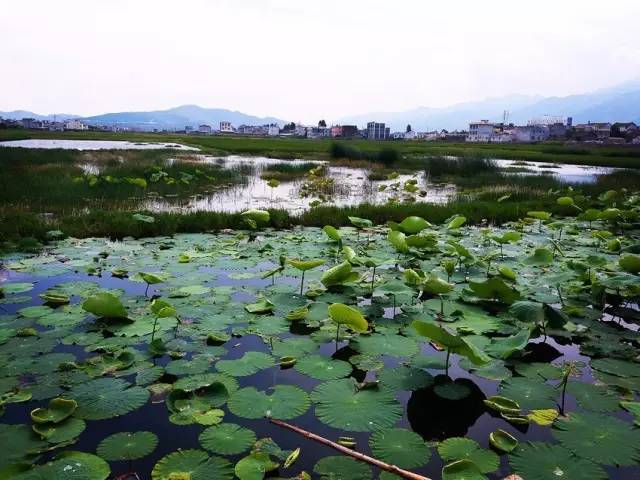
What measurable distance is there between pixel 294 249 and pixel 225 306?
189cm

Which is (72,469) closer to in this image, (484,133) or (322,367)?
(322,367)

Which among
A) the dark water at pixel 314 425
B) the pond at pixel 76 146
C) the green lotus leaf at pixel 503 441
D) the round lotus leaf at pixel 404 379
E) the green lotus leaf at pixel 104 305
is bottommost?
the dark water at pixel 314 425

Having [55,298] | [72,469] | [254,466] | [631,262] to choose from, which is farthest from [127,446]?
[631,262]

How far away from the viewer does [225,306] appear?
3398 mm

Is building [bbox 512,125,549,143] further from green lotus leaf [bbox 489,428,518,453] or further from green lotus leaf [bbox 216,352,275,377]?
green lotus leaf [bbox 489,428,518,453]

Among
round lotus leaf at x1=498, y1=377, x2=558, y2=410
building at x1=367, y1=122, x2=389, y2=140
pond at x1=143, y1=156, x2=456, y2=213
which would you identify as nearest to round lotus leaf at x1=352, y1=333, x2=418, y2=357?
round lotus leaf at x1=498, y1=377, x2=558, y2=410

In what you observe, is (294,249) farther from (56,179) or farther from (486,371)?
(56,179)

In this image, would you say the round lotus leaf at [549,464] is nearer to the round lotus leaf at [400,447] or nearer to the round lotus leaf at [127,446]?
the round lotus leaf at [400,447]

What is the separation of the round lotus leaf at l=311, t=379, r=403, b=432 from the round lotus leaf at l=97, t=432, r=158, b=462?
735mm

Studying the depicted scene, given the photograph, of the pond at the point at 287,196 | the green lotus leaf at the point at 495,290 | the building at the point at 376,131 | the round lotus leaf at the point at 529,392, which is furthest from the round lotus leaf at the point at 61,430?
the building at the point at 376,131

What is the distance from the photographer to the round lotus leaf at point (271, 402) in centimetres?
207

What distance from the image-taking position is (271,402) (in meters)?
2.15

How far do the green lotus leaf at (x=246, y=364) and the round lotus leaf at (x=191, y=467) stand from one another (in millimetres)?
651

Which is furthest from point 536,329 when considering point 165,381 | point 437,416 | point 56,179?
point 56,179
